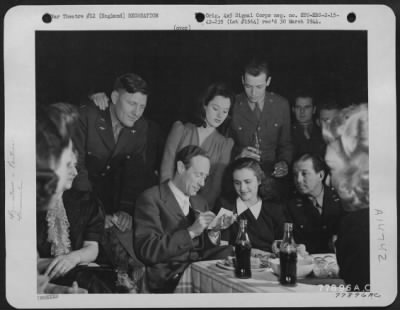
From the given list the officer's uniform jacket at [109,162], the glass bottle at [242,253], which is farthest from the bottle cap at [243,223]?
the officer's uniform jacket at [109,162]

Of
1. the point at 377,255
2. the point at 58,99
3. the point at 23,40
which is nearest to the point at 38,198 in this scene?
the point at 58,99

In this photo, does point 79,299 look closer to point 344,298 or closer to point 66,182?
point 66,182

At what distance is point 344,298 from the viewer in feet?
2.96

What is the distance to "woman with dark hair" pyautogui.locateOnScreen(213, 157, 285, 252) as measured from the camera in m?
0.89

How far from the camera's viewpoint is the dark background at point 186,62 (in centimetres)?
89

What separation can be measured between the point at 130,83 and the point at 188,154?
19 cm

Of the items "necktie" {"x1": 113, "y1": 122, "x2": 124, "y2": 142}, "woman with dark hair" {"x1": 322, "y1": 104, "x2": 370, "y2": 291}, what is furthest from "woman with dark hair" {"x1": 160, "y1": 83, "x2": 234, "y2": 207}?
"woman with dark hair" {"x1": 322, "y1": 104, "x2": 370, "y2": 291}

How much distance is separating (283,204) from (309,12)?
1.34ft

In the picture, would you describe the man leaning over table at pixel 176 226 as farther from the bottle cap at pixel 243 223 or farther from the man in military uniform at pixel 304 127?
the man in military uniform at pixel 304 127

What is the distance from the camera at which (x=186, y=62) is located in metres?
0.90

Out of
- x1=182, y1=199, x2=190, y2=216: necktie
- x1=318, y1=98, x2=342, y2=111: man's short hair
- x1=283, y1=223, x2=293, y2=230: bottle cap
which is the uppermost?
x1=318, y1=98, x2=342, y2=111: man's short hair

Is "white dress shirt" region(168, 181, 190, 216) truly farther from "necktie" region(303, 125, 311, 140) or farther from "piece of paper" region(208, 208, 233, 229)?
"necktie" region(303, 125, 311, 140)

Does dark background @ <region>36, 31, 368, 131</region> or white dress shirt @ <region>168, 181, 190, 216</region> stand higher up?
dark background @ <region>36, 31, 368, 131</region>

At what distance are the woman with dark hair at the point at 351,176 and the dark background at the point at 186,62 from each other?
0.05 metres
